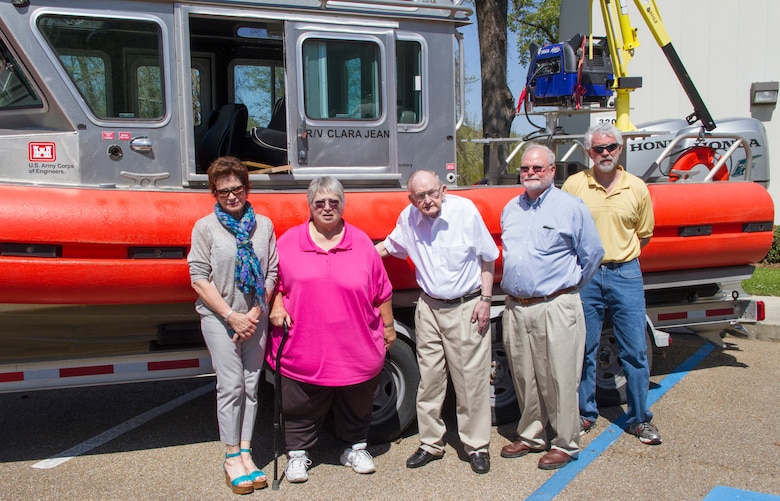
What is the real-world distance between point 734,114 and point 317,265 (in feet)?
40.6

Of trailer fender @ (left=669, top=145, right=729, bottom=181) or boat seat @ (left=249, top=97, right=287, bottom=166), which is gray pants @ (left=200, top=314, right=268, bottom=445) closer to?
boat seat @ (left=249, top=97, right=287, bottom=166)

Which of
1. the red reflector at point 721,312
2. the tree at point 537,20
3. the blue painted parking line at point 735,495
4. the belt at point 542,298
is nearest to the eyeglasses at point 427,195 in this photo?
the belt at point 542,298

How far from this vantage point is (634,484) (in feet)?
13.7

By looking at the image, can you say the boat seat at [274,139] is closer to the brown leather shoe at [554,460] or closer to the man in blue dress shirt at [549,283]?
the man in blue dress shirt at [549,283]

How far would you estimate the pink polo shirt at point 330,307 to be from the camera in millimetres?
4039

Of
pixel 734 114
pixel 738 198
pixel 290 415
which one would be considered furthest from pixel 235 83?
pixel 734 114

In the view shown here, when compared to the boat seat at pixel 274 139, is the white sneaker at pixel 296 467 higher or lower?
lower

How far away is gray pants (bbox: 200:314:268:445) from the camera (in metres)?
4.02

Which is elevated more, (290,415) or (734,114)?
(734,114)

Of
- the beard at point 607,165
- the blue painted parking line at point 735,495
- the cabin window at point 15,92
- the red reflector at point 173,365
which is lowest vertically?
the blue painted parking line at point 735,495

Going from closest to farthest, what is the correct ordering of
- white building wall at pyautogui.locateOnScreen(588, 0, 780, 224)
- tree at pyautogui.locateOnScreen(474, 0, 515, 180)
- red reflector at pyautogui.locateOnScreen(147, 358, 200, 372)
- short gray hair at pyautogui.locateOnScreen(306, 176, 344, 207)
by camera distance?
1. short gray hair at pyautogui.locateOnScreen(306, 176, 344, 207)
2. red reflector at pyautogui.locateOnScreen(147, 358, 200, 372)
3. tree at pyautogui.locateOnScreen(474, 0, 515, 180)
4. white building wall at pyautogui.locateOnScreen(588, 0, 780, 224)

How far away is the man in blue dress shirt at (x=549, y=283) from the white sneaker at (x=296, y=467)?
53.7 inches

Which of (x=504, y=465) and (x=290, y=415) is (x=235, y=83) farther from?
(x=504, y=465)

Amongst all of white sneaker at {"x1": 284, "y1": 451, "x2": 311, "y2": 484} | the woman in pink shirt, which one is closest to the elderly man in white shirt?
the woman in pink shirt
